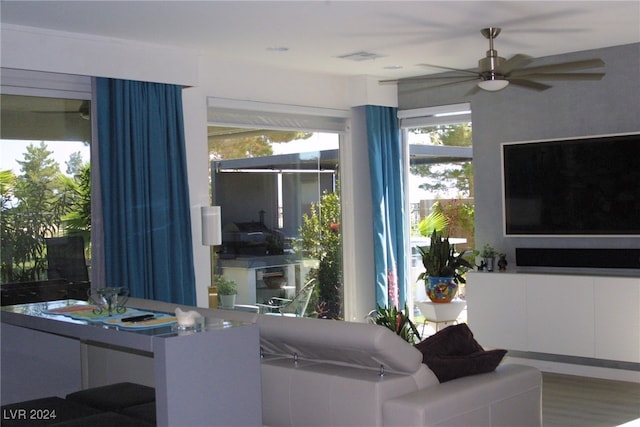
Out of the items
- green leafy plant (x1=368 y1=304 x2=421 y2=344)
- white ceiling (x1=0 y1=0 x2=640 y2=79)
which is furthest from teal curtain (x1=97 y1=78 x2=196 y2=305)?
green leafy plant (x1=368 y1=304 x2=421 y2=344)

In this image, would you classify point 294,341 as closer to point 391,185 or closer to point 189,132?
point 189,132

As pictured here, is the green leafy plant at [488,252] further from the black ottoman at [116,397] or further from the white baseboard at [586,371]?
the black ottoman at [116,397]

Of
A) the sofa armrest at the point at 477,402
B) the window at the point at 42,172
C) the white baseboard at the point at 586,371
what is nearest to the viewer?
the sofa armrest at the point at 477,402

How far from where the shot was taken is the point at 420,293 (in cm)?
818

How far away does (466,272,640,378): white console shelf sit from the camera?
237 inches

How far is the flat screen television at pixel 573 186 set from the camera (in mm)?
6309

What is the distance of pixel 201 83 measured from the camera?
6.59 m

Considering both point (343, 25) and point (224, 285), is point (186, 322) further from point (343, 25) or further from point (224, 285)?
point (224, 285)

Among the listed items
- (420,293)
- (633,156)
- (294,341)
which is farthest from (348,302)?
(294,341)

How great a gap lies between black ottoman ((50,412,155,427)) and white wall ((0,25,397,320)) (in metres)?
2.77

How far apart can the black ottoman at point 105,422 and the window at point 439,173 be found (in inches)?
190

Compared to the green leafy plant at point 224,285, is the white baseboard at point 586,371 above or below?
below

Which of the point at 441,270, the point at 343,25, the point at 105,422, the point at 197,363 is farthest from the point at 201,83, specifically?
the point at 197,363

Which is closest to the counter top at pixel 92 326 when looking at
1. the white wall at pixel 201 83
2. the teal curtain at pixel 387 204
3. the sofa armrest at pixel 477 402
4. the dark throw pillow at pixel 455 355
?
the sofa armrest at pixel 477 402
